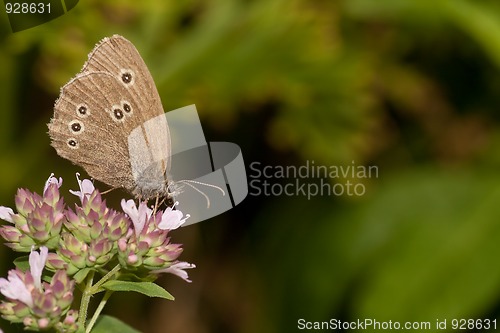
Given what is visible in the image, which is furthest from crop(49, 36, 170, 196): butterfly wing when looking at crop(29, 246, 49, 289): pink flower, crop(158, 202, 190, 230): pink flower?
crop(29, 246, 49, 289): pink flower

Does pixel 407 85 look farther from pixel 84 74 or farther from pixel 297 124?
pixel 84 74

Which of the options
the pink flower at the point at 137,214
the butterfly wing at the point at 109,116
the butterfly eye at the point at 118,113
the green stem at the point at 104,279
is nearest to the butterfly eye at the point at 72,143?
the butterfly wing at the point at 109,116

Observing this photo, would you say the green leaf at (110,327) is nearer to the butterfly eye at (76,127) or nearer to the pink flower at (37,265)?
the pink flower at (37,265)

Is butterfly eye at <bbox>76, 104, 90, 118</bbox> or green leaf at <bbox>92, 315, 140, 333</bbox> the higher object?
butterfly eye at <bbox>76, 104, 90, 118</bbox>

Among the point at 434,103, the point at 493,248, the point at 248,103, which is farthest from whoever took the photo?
the point at 434,103

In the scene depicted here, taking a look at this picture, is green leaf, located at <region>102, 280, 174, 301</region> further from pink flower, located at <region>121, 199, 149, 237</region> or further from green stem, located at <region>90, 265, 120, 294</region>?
pink flower, located at <region>121, 199, 149, 237</region>

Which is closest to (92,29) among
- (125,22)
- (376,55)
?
(125,22)
